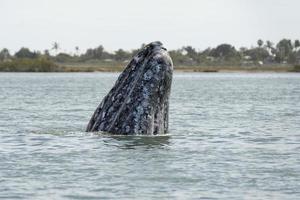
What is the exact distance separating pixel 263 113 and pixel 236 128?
6376 millimetres

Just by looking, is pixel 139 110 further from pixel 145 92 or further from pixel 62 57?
pixel 62 57

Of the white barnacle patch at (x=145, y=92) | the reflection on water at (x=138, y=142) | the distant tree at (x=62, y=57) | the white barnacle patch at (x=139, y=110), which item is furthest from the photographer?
the distant tree at (x=62, y=57)

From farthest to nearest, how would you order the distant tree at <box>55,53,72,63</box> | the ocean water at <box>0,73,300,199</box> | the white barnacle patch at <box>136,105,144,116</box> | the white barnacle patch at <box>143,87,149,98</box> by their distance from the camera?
the distant tree at <box>55,53,72,63</box> < the white barnacle patch at <box>143,87,149,98</box> < the white barnacle patch at <box>136,105,144,116</box> < the ocean water at <box>0,73,300,199</box>

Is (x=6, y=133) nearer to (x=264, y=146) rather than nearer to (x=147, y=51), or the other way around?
(x=147, y=51)

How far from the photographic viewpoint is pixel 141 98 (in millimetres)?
14461

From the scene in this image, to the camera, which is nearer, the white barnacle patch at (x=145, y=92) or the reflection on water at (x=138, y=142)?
the reflection on water at (x=138, y=142)

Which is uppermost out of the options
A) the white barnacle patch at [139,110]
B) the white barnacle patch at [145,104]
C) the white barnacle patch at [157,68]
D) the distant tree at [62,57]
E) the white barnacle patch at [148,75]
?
the white barnacle patch at [157,68]

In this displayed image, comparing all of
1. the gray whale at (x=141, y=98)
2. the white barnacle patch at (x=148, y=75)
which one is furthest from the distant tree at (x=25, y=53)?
the white barnacle patch at (x=148, y=75)

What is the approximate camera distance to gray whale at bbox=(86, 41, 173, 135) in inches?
567

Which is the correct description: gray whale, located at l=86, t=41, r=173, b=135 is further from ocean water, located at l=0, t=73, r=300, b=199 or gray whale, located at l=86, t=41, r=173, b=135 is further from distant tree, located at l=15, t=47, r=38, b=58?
distant tree, located at l=15, t=47, r=38, b=58

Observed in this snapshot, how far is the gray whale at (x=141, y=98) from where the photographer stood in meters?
14.4

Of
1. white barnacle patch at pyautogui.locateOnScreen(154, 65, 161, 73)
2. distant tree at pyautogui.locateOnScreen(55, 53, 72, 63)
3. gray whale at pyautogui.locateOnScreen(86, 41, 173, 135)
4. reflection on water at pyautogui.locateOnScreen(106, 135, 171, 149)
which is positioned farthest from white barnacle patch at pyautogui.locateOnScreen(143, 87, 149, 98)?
distant tree at pyautogui.locateOnScreen(55, 53, 72, 63)

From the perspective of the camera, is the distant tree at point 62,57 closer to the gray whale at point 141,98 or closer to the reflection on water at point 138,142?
the gray whale at point 141,98

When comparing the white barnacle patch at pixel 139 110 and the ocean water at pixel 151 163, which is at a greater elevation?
the white barnacle patch at pixel 139 110
